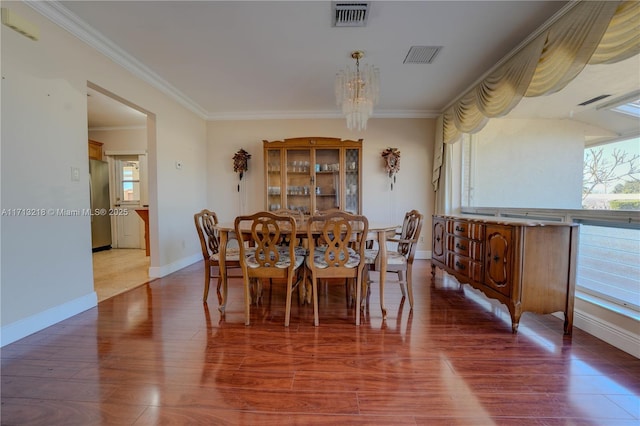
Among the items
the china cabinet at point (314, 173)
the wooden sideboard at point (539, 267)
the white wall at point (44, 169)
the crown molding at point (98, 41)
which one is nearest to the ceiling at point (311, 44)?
the crown molding at point (98, 41)

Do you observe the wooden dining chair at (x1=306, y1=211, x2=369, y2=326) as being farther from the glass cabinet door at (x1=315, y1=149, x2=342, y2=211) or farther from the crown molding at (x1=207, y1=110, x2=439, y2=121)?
the crown molding at (x1=207, y1=110, x2=439, y2=121)

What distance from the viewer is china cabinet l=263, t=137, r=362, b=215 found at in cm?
415

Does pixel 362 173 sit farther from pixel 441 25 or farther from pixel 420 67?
pixel 441 25

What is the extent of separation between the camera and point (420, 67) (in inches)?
115

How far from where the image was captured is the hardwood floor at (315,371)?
1.21 meters

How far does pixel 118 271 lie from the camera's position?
368 centimetres

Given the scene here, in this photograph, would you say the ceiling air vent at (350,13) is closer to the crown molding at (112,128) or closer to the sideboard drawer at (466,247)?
the sideboard drawer at (466,247)

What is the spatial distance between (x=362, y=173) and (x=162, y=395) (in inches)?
145

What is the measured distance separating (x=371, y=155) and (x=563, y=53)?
2.70m

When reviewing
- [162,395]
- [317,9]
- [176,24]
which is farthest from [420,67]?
[162,395]

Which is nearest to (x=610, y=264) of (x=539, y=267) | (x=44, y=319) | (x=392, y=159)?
(x=539, y=267)

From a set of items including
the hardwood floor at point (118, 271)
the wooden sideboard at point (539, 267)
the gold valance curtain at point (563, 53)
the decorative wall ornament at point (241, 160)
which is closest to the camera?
the gold valance curtain at point (563, 53)

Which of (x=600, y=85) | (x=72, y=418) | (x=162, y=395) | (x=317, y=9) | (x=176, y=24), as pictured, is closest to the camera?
(x=72, y=418)

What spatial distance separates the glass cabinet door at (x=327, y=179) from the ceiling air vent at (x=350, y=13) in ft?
6.83
